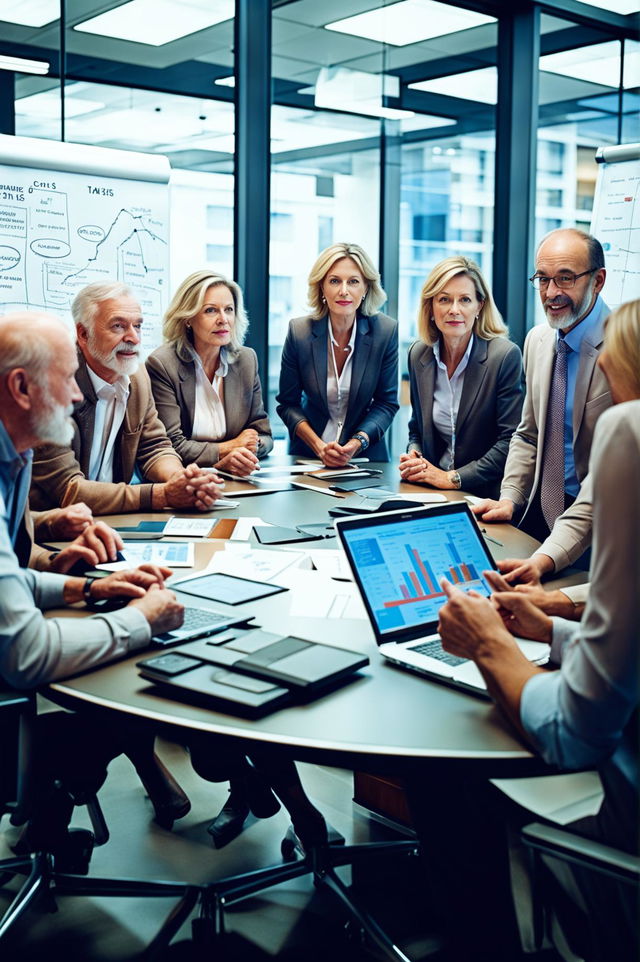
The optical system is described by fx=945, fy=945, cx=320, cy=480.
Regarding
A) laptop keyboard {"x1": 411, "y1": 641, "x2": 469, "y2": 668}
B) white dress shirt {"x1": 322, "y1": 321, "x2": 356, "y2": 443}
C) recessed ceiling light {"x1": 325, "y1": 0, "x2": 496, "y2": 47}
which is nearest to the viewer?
laptop keyboard {"x1": 411, "y1": 641, "x2": 469, "y2": 668}

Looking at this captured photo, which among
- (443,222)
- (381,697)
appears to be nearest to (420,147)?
(443,222)

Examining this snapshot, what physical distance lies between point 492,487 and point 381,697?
2126 millimetres

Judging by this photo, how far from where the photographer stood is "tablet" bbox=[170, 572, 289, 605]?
7.04 ft

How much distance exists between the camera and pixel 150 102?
4.73 metres

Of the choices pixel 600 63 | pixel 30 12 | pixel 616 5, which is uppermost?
pixel 616 5

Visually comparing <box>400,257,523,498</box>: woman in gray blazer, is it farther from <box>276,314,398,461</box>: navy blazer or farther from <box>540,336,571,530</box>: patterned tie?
<box>540,336,571,530</box>: patterned tie

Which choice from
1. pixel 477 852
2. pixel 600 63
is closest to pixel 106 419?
pixel 477 852

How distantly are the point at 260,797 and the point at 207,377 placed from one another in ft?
6.10

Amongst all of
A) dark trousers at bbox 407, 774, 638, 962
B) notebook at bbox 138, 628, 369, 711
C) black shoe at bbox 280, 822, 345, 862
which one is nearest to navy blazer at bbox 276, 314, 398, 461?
black shoe at bbox 280, 822, 345, 862

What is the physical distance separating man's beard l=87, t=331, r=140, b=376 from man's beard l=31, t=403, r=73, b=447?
124 centimetres

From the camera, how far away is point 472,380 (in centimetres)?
382

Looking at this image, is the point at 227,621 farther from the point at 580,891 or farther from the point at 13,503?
the point at 580,891

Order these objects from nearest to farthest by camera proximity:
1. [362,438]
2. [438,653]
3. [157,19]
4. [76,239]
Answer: [438,653] < [362,438] < [76,239] < [157,19]

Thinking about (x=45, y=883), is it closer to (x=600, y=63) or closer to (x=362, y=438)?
(x=362, y=438)
